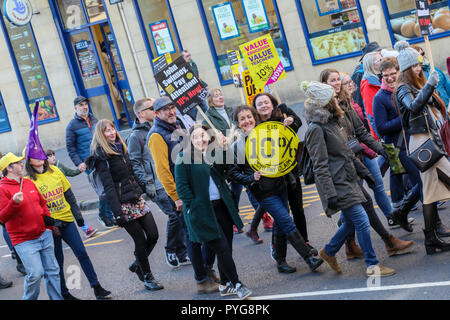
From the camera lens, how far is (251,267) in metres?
7.30

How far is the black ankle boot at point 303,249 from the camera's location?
6535mm

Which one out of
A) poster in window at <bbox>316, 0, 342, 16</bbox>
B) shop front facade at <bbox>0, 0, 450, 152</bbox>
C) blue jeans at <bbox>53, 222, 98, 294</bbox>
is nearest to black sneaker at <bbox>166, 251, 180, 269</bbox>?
blue jeans at <bbox>53, 222, 98, 294</bbox>

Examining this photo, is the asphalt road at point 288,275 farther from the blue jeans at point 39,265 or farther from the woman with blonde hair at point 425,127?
the blue jeans at point 39,265

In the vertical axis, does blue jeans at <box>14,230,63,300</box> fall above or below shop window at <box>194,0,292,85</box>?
below

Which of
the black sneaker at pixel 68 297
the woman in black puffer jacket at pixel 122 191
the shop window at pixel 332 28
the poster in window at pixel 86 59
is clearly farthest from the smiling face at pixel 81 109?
the poster in window at pixel 86 59

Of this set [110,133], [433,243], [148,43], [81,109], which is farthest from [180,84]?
[148,43]

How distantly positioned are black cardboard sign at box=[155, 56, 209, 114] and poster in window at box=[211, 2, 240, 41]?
32.4ft

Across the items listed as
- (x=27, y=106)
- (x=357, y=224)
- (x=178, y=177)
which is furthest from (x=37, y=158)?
(x=27, y=106)

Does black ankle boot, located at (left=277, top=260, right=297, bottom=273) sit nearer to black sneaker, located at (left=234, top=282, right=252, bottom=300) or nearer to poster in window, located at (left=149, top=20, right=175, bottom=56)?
black sneaker, located at (left=234, top=282, right=252, bottom=300)

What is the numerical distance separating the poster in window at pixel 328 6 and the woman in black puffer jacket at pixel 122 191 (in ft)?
32.4

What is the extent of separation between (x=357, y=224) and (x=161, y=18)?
1317 cm

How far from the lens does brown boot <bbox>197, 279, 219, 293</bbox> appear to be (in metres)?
6.87

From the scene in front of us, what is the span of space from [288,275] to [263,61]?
11.2 ft
